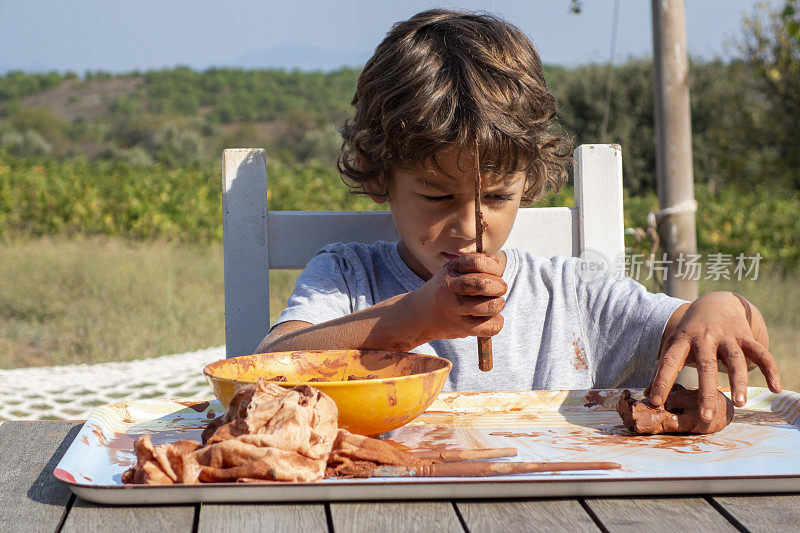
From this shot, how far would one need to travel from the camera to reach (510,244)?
6.77 ft

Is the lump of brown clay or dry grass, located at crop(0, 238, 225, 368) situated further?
dry grass, located at crop(0, 238, 225, 368)

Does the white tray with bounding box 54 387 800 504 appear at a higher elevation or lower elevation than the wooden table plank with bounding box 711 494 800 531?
higher

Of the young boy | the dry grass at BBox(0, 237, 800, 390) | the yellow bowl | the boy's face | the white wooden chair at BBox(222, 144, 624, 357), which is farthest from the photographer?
the dry grass at BBox(0, 237, 800, 390)

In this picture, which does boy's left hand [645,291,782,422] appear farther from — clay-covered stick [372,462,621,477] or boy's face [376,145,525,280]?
boy's face [376,145,525,280]

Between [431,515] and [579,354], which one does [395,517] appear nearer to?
[431,515]

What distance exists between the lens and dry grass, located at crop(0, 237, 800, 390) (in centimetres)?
530

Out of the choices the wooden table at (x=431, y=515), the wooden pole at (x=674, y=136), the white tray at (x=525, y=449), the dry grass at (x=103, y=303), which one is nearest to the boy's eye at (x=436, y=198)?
the white tray at (x=525, y=449)

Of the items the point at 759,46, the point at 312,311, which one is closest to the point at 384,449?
the point at 312,311

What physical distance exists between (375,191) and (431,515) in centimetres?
125

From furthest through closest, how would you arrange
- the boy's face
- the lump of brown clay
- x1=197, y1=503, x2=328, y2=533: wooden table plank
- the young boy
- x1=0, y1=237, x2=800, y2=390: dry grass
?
x1=0, y1=237, x2=800, y2=390: dry grass
the boy's face
the young boy
the lump of brown clay
x1=197, y1=503, x2=328, y2=533: wooden table plank

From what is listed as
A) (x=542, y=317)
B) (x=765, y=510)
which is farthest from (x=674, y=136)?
(x=765, y=510)

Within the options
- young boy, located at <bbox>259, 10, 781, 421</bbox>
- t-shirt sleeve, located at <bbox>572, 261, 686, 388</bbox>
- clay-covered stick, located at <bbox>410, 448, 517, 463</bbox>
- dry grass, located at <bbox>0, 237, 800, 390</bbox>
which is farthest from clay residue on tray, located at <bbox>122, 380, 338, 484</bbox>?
dry grass, located at <bbox>0, 237, 800, 390</bbox>

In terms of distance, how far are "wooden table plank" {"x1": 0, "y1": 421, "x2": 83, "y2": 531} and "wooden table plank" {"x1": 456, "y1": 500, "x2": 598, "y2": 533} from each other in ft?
1.45

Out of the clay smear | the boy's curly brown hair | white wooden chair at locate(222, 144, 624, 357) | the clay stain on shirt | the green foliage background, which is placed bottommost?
the clay stain on shirt
